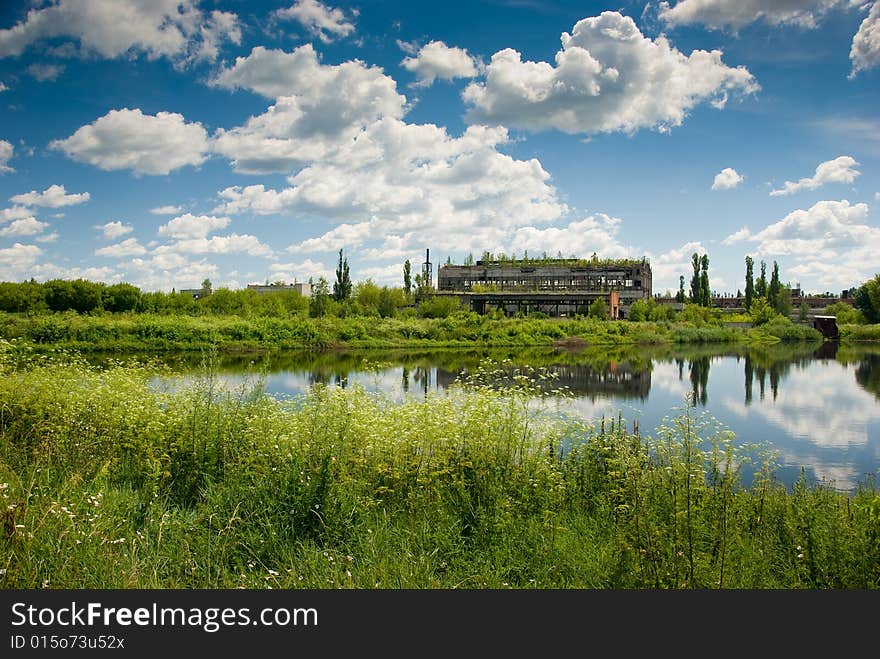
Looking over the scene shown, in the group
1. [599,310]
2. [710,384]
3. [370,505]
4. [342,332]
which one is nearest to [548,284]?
[599,310]

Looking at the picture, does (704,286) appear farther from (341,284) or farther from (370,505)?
(370,505)

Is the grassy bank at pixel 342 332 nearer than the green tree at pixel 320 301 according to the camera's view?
Yes

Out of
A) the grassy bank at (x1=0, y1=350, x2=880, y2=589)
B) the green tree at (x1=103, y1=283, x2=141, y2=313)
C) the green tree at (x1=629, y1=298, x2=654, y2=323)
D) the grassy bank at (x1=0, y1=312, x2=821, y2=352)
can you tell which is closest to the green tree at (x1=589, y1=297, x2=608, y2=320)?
the green tree at (x1=629, y1=298, x2=654, y2=323)

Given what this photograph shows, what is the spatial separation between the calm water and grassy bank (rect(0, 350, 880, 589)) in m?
1.22

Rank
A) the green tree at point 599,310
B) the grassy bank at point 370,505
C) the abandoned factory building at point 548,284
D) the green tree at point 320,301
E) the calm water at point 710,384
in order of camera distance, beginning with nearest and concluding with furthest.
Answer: the grassy bank at point 370,505
the calm water at point 710,384
the green tree at point 320,301
the green tree at point 599,310
the abandoned factory building at point 548,284

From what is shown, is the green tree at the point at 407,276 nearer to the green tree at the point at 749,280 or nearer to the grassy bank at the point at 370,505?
the green tree at the point at 749,280

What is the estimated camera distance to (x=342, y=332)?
4766cm

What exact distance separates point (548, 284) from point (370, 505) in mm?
80067

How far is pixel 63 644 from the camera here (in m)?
3.07

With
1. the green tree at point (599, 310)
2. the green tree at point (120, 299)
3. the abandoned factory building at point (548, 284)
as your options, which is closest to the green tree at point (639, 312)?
the green tree at point (599, 310)

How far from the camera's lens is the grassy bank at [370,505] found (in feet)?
14.4

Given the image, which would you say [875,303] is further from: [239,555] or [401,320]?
[239,555]

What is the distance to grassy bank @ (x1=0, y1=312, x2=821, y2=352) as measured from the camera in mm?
37875

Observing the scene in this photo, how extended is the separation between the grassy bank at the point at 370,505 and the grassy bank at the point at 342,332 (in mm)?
22185
